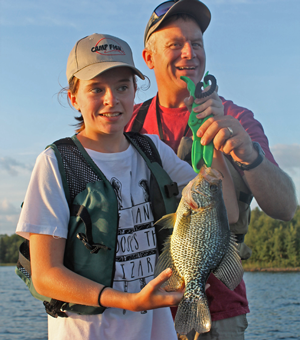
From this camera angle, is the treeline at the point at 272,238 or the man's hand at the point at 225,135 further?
the treeline at the point at 272,238

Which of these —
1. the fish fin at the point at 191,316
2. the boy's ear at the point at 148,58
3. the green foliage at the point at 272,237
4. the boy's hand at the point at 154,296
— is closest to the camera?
the boy's hand at the point at 154,296

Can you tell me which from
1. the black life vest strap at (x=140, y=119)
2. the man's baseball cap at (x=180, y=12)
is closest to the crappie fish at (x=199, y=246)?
the black life vest strap at (x=140, y=119)

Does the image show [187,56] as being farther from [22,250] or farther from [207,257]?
[22,250]

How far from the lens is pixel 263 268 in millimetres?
80812

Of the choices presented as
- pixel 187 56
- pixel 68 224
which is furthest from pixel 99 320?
pixel 187 56

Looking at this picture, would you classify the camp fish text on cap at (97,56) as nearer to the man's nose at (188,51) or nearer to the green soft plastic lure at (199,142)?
the green soft plastic lure at (199,142)

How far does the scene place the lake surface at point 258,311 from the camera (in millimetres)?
52531

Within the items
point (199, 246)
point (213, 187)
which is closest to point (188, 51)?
point (213, 187)

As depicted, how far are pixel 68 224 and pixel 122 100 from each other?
1.11 metres

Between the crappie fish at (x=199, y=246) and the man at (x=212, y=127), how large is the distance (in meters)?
0.44

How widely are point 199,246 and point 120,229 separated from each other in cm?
66

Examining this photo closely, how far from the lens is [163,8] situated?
13.9 feet

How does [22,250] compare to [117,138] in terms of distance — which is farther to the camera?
[117,138]

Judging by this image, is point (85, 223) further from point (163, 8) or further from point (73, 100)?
point (163, 8)
